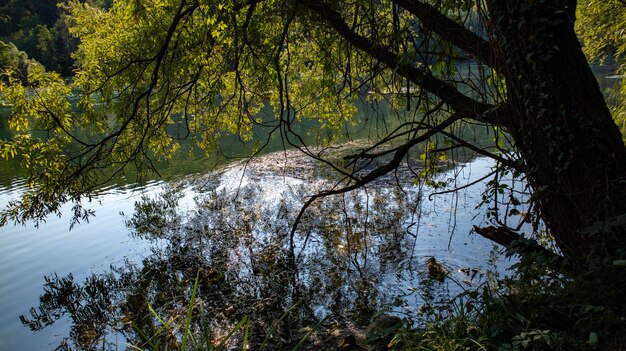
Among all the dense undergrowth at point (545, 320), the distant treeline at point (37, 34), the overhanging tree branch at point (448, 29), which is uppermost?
the distant treeline at point (37, 34)

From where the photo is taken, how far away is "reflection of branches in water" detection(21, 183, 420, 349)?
576 cm

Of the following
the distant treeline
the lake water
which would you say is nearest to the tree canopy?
A: the lake water

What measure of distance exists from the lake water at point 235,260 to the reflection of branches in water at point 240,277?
0.03m

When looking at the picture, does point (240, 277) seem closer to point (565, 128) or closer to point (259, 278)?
point (259, 278)

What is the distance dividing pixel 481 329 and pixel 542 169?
1.08 metres

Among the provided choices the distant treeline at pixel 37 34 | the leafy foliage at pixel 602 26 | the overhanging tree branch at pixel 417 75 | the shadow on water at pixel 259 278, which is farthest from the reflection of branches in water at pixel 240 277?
the distant treeline at pixel 37 34

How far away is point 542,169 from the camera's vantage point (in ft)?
9.43

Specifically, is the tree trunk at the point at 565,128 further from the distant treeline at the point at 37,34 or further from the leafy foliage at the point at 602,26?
the distant treeline at the point at 37,34

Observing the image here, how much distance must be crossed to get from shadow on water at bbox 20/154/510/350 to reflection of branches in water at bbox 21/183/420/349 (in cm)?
2

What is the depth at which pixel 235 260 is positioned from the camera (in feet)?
24.9

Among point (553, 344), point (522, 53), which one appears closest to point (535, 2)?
point (522, 53)

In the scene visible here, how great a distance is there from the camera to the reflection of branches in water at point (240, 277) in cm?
576

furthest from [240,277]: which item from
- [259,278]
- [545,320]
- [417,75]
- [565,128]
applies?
[565,128]

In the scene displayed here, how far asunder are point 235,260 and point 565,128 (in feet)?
19.4
